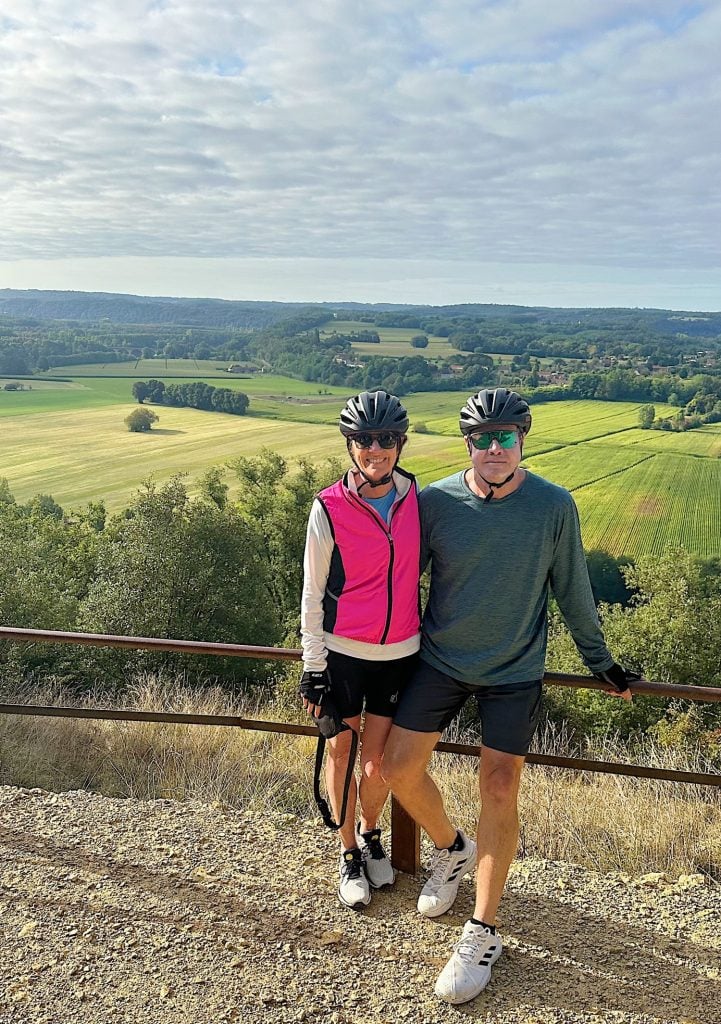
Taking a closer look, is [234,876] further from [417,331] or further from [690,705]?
[417,331]

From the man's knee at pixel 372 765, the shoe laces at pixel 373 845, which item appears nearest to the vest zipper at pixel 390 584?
the man's knee at pixel 372 765

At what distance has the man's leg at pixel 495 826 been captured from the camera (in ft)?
9.32

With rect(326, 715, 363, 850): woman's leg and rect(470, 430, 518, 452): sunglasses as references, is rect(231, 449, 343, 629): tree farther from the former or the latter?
rect(470, 430, 518, 452): sunglasses

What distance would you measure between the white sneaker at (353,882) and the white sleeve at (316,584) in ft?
3.16

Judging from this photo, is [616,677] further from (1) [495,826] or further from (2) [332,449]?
(2) [332,449]

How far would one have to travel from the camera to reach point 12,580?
25109mm

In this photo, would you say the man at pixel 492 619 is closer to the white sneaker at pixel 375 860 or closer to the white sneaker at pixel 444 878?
the white sneaker at pixel 444 878

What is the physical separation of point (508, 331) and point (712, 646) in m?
87.1

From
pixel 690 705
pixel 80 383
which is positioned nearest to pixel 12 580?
pixel 690 705

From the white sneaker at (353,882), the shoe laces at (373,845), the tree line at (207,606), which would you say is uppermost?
the shoe laces at (373,845)

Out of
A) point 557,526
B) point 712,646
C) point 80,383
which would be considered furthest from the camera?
point 80,383

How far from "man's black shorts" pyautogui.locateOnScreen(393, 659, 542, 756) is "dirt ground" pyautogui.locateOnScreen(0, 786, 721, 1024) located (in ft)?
2.82

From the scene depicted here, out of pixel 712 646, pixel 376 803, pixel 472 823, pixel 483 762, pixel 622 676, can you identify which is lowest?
pixel 712 646

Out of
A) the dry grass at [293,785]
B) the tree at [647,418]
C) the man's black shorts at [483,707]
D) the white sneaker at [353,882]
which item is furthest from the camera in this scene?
the tree at [647,418]
